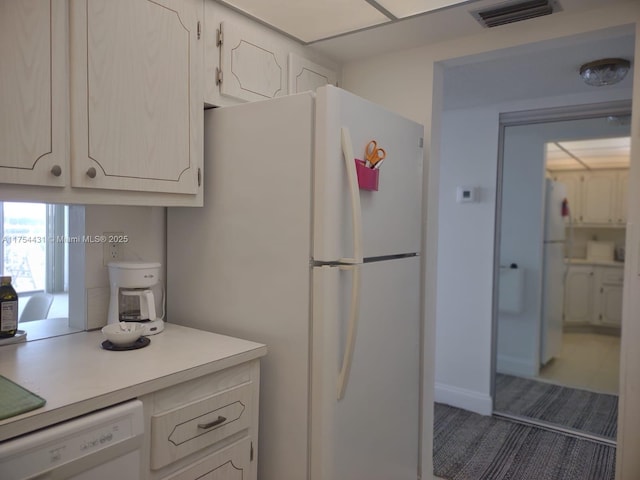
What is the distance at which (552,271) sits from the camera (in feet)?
14.2

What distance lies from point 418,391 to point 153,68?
5.88ft

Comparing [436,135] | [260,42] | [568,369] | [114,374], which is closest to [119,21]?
[260,42]

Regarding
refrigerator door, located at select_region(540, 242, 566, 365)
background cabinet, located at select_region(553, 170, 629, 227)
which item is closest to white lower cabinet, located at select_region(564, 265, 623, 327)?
background cabinet, located at select_region(553, 170, 629, 227)

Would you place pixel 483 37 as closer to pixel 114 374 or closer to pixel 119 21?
pixel 119 21

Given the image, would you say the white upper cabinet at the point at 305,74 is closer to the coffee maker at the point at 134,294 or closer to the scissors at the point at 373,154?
the scissors at the point at 373,154

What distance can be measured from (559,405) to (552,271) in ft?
4.18

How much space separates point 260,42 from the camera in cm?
199

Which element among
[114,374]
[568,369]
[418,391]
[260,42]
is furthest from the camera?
[568,369]

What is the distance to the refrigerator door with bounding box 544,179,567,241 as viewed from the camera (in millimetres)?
4117

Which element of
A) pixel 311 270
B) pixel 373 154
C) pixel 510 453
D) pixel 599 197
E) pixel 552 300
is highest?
pixel 599 197

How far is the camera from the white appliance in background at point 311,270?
1598mm

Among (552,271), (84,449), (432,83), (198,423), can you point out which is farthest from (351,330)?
(552,271)

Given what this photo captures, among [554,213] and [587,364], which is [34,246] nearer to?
[554,213]

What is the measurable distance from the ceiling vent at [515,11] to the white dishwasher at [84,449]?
74.3 inches
